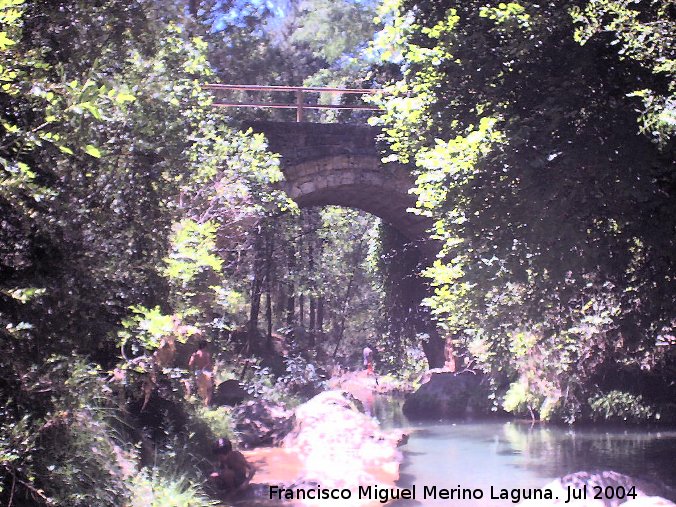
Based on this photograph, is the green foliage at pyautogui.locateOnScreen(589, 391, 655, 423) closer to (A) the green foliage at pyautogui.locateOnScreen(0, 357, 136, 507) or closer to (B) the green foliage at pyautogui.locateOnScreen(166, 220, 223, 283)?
(B) the green foliage at pyautogui.locateOnScreen(166, 220, 223, 283)

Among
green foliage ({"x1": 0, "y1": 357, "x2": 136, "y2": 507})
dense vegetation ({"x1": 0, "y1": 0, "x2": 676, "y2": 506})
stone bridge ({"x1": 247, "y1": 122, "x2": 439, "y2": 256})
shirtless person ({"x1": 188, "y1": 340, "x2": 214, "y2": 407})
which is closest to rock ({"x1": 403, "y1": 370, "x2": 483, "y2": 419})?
dense vegetation ({"x1": 0, "y1": 0, "x2": 676, "y2": 506})

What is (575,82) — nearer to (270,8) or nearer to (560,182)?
(560,182)

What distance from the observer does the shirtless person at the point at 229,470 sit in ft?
23.9

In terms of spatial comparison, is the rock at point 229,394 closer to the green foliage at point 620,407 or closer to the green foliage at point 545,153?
the green foliage at point 545,153

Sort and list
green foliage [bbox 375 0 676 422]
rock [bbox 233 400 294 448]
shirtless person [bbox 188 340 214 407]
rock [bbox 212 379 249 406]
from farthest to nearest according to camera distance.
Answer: rock [bbox 212 379 249 406]
rock [bbox 233 400 294 448]
shirtless person [bbox 188 340 214 407]
green foliage [bbox 375 0 676 422]

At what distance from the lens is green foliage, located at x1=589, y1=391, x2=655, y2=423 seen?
34.4ft

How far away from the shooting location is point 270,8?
64.7ft

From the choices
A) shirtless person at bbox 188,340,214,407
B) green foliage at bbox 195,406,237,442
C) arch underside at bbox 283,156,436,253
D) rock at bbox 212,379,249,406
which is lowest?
green foliage at bbox 195,406,237,442

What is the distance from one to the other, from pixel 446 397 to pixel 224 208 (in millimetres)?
7319

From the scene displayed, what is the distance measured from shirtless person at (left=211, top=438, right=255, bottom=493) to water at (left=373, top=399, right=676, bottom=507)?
1733 mm

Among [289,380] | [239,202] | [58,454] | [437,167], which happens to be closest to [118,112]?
[58,454]

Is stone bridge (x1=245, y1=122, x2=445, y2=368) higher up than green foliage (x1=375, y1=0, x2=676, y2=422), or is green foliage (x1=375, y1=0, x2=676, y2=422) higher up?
stone bridge (x1=245, y1=122, x2=445, y2=368)

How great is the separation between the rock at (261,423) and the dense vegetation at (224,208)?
0.83 metres

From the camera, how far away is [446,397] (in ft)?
46.7
